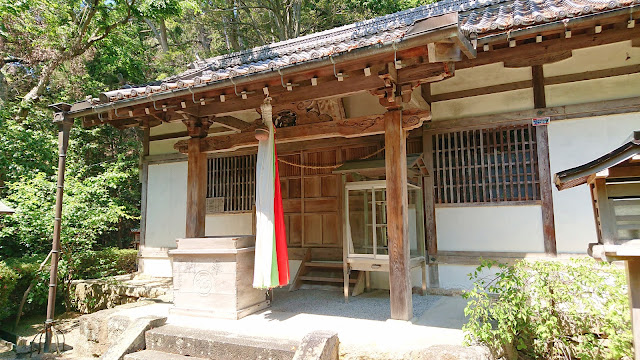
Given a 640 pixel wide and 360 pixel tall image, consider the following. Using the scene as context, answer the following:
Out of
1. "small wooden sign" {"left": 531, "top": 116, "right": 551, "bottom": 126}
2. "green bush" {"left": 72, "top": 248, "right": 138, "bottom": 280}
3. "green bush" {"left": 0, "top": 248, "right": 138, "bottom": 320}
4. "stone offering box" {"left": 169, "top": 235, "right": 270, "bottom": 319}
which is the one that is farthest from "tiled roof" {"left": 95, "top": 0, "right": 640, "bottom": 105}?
"green bush" {"left": 72, "top": 248, "right": 138, "bottom": 280}

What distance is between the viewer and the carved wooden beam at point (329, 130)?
4.59 m

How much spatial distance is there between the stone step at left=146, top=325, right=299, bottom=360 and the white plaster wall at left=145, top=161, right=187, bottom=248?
4.28m

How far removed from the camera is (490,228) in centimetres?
602

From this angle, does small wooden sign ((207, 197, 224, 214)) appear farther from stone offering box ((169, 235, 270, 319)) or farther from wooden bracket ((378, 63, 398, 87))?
wooden bracket ((378, 63, 398, 87))

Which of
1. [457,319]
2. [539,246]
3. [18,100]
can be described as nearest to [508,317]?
[457,319]

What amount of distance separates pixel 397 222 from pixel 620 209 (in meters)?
2.19

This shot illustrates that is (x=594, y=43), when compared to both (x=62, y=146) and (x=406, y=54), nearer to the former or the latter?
(x=406, y=54)

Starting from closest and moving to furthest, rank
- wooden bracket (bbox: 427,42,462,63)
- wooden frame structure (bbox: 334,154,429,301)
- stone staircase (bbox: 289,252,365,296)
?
1. wooden bracket (bbox: 427,42,462,63)
2. wooden frame structure (bbox: 334,154,429,301)
3. stone staircase (bbox: 289,252,365,296)

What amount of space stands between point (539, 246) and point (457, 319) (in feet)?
6.92

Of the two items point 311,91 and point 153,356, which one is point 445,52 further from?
point 153,356

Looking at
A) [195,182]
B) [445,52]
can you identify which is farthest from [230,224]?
[445,52]

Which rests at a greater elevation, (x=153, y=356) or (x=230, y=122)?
(x=230, y=122)

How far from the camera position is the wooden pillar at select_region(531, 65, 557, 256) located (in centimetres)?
566

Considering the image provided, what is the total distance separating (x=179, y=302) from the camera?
17.3ft
